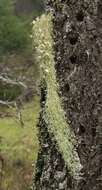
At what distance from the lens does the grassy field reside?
1047 centimetres

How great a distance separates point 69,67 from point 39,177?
2.59 feet

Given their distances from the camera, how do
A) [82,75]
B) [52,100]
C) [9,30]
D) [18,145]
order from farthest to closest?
1. [9,30]
2. [18,145]
3. [52,100]
4. [82,75]

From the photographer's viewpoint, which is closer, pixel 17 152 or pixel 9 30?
pixel 17 152

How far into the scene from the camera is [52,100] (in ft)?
12.8

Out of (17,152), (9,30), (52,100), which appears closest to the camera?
(52,100)

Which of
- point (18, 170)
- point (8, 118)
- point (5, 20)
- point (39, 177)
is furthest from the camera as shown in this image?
point (5, 20)

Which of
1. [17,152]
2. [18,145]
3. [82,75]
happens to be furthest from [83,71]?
[18,145]

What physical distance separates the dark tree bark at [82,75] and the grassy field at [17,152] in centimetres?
554

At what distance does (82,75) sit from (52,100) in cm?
28

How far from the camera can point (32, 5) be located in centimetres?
2230

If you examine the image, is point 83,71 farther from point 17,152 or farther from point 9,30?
point 9,30

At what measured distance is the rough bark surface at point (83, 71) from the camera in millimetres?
3719

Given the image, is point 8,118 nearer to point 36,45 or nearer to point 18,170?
point 18,170

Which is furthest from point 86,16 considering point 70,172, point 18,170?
point 18,170
